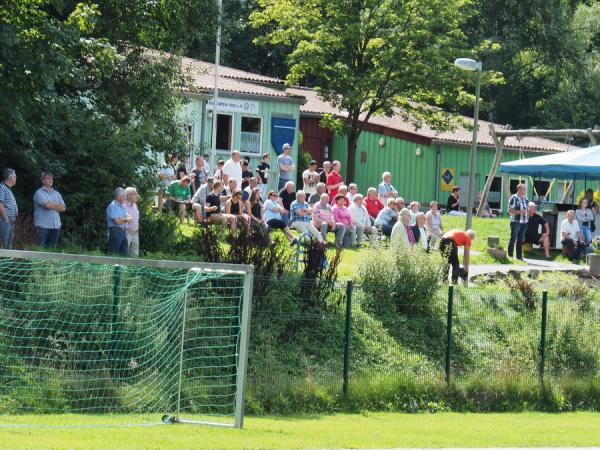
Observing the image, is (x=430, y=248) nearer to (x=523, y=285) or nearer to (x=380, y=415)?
(x=523, y=285)

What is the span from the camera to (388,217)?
2823 cm

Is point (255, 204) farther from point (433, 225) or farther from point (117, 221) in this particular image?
point (117, 221)

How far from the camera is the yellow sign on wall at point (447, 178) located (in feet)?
Result: 172

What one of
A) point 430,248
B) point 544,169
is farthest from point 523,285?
point 544,169

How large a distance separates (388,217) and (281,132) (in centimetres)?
1587

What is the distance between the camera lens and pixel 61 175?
23109mm

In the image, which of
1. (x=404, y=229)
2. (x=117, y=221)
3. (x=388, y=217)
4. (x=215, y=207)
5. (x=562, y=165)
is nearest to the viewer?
(x=117, y=221)

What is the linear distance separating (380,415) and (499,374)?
2.73m

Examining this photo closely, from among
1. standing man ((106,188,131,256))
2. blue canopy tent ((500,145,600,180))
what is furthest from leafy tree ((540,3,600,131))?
standing man ((106,188,131,256))

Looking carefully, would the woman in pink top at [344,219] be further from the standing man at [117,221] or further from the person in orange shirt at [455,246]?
the standing man at [117,221]

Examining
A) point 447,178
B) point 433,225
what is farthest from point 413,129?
point 433,225

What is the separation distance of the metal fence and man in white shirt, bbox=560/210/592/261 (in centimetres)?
860

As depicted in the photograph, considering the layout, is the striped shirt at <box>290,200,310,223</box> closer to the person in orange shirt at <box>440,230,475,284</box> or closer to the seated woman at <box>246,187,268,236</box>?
the seated woman at <box>246,187,268,236</box>

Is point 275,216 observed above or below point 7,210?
above
